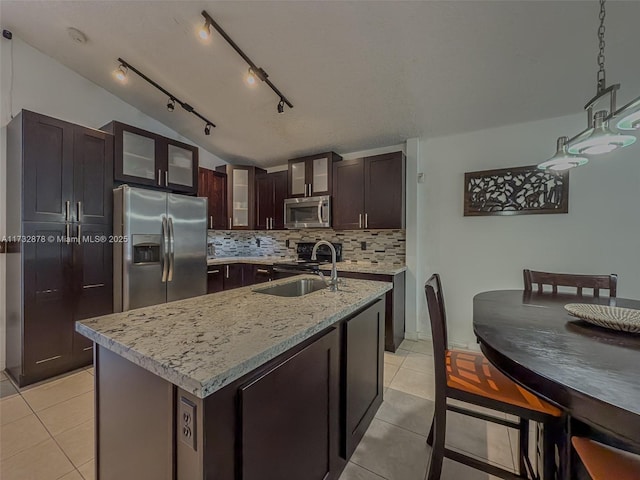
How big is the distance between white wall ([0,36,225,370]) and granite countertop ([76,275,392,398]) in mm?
2619

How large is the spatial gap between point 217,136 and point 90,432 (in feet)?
11.2

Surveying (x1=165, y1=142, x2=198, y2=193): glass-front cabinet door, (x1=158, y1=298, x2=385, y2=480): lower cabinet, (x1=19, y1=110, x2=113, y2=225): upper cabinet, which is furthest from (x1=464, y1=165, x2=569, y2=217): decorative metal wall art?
(x1=19, y1=110, x2=113, y2=225): upper cabinet

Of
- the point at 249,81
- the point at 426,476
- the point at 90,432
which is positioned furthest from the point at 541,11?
the point at 90,432

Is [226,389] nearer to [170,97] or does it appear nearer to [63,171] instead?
[63,171]

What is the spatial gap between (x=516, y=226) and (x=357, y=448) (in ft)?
8.32

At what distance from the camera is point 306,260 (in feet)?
13.0

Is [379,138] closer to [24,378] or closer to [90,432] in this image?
[90,432]

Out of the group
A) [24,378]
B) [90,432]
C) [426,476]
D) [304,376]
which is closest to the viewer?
[304,376]

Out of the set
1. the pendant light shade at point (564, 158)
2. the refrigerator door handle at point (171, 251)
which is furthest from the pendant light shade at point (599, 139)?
the refrigerator door handle at point (171, 251)

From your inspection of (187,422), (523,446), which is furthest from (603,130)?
(187,422)

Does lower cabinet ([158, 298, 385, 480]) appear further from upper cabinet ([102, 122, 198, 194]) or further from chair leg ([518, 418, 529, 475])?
upper cabinet ([102, 122, 198, 194])

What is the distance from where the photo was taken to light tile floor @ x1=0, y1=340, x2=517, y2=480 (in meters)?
1.44

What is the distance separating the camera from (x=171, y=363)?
2.31 ft

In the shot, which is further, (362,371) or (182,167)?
(182,167)
